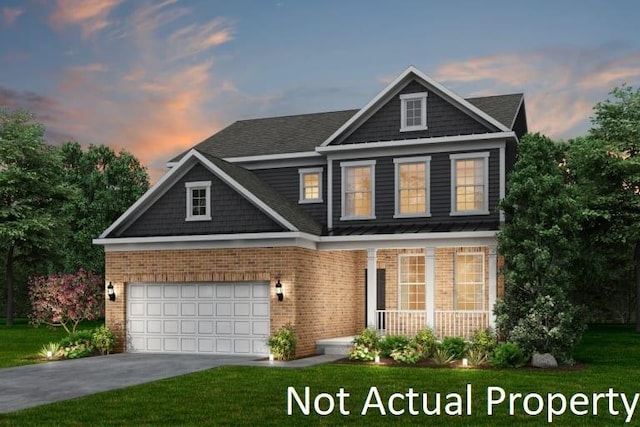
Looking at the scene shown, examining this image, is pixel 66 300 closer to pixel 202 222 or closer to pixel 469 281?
pixel 202 222

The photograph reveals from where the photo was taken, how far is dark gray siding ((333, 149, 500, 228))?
80.2ft

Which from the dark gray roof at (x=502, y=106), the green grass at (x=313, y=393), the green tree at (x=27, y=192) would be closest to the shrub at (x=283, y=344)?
the green grass at (x=313, y=393)

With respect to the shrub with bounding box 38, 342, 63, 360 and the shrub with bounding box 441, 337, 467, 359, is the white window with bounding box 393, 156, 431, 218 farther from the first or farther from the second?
the shrub with bounding box 38, 342, 63, 360

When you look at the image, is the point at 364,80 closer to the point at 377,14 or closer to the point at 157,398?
the point at 377,14

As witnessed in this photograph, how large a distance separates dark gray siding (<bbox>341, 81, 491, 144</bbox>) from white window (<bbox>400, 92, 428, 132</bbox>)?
12 cm

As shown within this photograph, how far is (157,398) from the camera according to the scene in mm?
15070

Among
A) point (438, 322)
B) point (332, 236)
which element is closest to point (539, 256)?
point (438, 322)

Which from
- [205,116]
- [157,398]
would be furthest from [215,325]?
[205,116]

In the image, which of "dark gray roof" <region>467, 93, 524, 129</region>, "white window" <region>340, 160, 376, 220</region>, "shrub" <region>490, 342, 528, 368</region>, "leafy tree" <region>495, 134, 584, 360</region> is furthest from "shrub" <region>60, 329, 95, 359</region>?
"dark gray roof" <region>467, 93, 524, 129</region>

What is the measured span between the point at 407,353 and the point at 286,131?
458 inches

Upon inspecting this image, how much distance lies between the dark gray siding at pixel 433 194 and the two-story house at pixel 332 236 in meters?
0.03

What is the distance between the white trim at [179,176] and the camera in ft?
77.8

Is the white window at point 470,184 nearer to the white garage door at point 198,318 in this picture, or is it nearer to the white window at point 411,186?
the white window at point 411,186

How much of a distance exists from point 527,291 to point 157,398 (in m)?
10.8
